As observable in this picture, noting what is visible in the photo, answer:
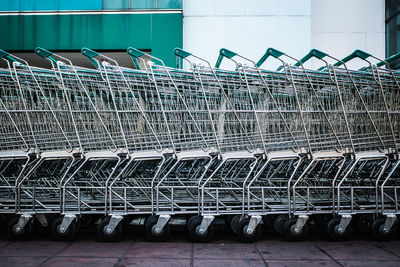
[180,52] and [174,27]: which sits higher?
[174,27]

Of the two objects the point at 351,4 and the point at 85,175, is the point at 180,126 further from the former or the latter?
the point at 351,4

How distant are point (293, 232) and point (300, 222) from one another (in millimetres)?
141

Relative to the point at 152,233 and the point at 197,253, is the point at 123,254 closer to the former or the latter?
the point at 152,233

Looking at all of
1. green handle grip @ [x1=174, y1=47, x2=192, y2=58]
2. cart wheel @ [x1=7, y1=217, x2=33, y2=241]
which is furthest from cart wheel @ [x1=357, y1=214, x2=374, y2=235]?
cart wheel @ [x1=7, y1=217, x2=33, y2=241]

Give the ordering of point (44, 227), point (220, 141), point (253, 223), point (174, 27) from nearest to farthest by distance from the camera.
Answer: point (253, 223)
point (44, 227)
point (220, 141)
point (174, 27)

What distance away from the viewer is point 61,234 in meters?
4.35

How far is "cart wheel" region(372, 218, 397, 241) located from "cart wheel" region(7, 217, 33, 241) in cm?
372

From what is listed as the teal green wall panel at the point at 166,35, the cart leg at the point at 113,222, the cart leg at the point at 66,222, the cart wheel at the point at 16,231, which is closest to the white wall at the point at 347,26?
the teal green wall panel at the point at 166,35

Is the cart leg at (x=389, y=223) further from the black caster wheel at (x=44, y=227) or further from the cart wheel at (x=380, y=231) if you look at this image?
the black caster wheel at (x=44, y=227)

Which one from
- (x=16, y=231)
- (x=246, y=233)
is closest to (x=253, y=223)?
(x=246, y=233)

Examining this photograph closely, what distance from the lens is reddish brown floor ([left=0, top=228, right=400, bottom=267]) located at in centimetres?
364

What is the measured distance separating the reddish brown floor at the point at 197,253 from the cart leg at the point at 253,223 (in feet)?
0.54

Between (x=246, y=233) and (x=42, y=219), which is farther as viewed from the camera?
(x=42, y=219)

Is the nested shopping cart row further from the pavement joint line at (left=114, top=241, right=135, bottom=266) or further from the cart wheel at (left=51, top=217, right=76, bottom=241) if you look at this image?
the pavement joint line at (left=114, top=241, right=135, bottom=266)
